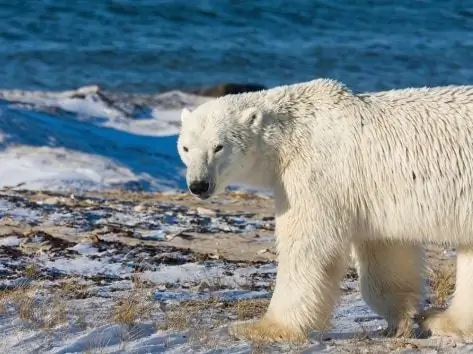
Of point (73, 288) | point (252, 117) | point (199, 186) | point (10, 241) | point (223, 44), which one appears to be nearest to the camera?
point (199, 186)

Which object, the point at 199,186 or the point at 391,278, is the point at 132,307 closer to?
the point at 199,186

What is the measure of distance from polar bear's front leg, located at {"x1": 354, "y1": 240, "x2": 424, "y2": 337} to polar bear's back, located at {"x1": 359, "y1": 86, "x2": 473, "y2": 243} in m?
0.35

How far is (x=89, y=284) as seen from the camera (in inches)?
246

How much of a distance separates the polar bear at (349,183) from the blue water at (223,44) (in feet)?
47.2

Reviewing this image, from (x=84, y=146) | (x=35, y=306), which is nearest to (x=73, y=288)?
(x=35, y=306)

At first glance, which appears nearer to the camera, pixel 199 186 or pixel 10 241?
pixel 199 186

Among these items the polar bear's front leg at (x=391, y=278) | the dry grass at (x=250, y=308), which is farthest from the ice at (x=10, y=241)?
the polar bear's front leg at (x=391, y=278)

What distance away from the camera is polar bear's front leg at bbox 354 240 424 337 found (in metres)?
5.53

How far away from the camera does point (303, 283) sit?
5246 millimetres

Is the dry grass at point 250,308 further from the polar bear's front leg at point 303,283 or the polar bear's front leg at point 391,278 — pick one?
the polar bear's front leg at point 391,278

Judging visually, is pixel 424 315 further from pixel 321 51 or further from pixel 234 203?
pixel 321 51

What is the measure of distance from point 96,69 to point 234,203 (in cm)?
1226

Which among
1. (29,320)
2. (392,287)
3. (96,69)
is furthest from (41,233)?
(96,69)

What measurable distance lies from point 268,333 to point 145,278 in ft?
4.76
